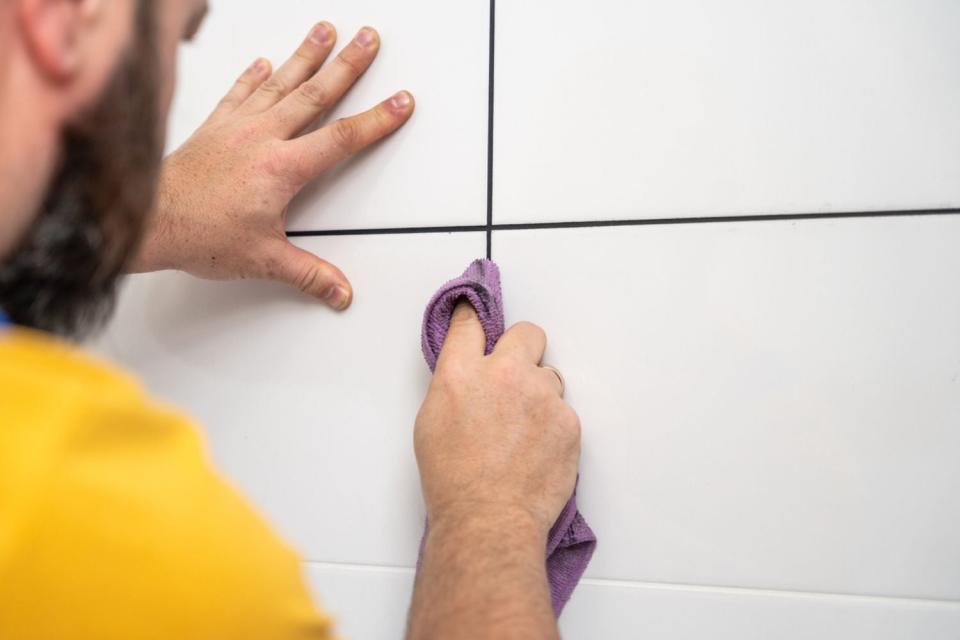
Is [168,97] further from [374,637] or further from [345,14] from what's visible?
[374,637]

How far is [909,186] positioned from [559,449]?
0.34 m

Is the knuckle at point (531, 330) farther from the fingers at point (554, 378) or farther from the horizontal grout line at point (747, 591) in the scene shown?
the horizontal grout line at point (747, 591)

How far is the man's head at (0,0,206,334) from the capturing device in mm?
318

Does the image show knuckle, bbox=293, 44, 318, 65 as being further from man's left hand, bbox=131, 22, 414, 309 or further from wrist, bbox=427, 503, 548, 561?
wrist, bbox=427, 503, 548, 561

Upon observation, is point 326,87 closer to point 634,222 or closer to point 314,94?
point 314,94

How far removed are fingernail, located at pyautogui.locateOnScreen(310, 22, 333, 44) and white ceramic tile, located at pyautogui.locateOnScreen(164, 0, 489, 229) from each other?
0.02m

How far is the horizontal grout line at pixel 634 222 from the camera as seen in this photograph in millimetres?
543

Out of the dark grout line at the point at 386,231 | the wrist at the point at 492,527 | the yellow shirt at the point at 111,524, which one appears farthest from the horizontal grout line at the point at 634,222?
the yellow shirt at the point at 111,524

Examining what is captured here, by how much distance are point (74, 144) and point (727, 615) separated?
535mm

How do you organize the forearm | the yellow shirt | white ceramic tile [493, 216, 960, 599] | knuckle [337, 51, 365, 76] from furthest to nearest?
knuckle [337, 51, 365, 76]
white ceramic tile [493, 216, 960, 599]
the forearm
the yellow shirt

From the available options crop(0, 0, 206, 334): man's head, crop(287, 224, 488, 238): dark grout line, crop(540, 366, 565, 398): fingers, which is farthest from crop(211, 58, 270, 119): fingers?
crop(540, 366, 565, 398): fingers

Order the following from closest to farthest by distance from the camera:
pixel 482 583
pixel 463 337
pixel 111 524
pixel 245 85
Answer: pixel 111 524, pixel 482 583, pixel 463 337, pixel 245 85

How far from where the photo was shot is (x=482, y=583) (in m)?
0.45

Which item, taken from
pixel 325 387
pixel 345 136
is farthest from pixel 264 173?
pixel 325 387
